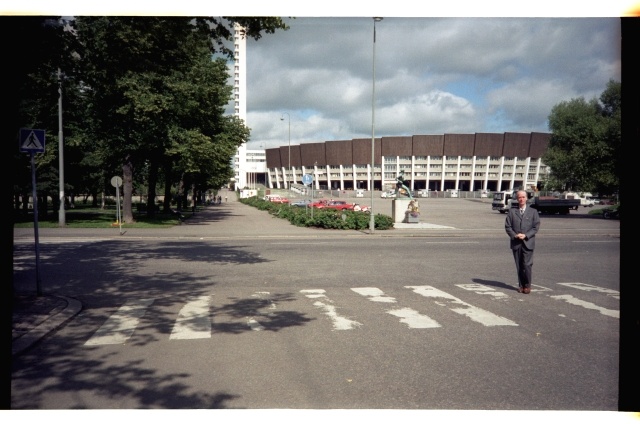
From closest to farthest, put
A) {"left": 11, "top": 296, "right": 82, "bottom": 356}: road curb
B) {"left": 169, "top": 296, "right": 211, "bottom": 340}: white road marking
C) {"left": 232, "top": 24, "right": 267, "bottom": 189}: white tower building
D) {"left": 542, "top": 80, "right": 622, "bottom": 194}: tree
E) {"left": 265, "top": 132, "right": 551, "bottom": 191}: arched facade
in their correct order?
{"left": 11, "top": 296, "right": 82, "bottom": 356}: road curb, {"left": 169, "top": 296, "right": 211, "bottom": 340}: white road marking, {"left": 542, "top": 80, "right": 622, "bottom": 194}: tree, {"left": 265, "top": 132, "right": 551, "bottom": 191}: arched facade, {"left": 232, "top": 24, "right": 267, "bottom": 189}: white tower building

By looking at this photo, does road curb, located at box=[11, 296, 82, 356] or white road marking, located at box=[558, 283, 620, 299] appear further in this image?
white road marking, located at box=[558, 283, 620, 299]

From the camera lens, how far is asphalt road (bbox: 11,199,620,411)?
4.19 m

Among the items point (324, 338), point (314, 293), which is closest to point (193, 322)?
point (324, 338)

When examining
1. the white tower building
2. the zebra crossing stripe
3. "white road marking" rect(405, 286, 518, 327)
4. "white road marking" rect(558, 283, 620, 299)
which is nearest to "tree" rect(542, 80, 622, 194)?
"white road marking" rect(558, 283, 620, 299)

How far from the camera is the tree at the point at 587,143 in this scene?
120 ft

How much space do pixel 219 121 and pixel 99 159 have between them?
8.79m

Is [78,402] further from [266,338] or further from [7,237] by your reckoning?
[266,338]

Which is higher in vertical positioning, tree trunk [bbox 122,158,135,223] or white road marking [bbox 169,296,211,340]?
tree trunk [bbox 122,158,135,223]

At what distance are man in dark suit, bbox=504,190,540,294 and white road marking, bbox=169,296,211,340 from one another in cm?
549

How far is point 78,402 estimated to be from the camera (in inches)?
158

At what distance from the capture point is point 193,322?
21.9 ft

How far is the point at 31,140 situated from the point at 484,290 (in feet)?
27.9

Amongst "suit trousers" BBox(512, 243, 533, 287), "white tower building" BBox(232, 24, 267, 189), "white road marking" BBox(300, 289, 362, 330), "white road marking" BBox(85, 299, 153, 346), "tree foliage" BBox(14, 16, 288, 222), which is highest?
"white tower building" BBox(232, 24, 267, 189)

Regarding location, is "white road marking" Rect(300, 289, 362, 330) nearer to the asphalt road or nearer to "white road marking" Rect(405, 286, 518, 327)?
the asphalt road
